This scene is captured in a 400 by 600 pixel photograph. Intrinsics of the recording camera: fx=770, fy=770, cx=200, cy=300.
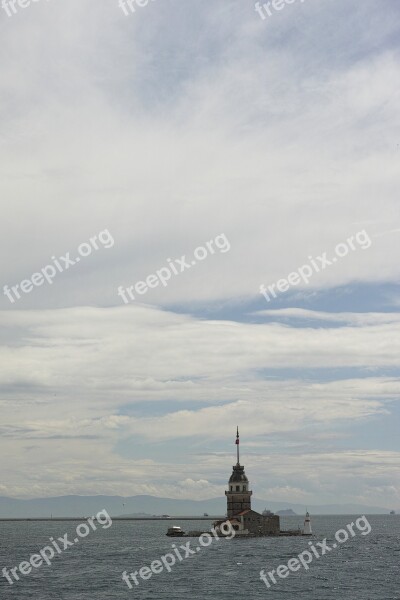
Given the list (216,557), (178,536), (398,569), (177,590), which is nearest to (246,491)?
(178,536)

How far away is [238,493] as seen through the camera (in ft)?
519

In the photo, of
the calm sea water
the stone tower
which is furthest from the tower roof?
the calm sea water

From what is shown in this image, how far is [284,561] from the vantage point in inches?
4021

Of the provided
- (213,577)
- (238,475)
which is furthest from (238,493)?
(213,577)

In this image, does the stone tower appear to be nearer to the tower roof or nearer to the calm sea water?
the tower roof

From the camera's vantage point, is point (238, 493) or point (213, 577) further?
point (238, 493)

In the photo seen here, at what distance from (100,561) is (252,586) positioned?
35434 mm

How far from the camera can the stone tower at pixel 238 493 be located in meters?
158

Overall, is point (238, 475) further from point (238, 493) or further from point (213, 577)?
point (213, 577)

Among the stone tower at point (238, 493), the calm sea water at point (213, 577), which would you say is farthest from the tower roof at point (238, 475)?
the calm sea water at point (213, 577)

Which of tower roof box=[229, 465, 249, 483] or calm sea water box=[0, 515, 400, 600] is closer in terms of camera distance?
calm sea water box=[0, 515, 400, 600]

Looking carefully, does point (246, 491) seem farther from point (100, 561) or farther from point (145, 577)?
point (145, 577)

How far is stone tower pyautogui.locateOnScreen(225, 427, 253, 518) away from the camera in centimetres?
15800

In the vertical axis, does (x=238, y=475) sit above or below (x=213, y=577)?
above
